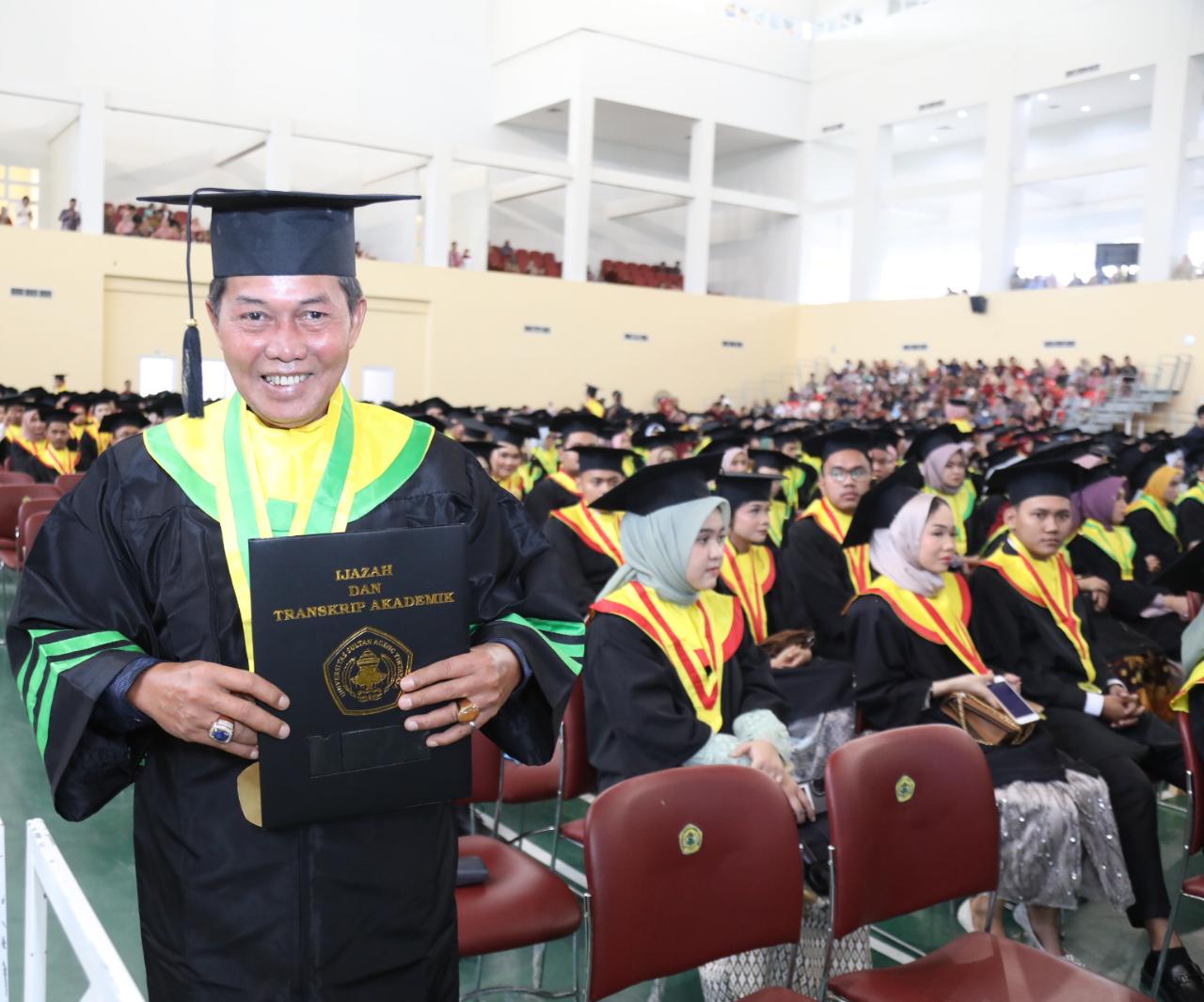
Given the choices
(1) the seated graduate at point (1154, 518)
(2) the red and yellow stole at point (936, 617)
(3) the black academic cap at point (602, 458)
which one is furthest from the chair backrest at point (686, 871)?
(1) the seated graduate at point (1154, 518)

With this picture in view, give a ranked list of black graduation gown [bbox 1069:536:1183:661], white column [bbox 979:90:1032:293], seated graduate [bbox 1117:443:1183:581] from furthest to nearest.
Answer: white column [bbox 979:90:1032:293] → seated graduate [bbox 1117:443:1183:581] → black graduation gown [bbox 1069:536:1183:661]

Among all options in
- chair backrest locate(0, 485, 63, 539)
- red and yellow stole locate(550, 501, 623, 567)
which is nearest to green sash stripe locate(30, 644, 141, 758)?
red and yellow stole locate(550, 501, 623, 567)

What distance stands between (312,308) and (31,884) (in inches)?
35.5

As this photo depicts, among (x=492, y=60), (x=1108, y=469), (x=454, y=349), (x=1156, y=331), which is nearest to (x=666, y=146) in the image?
(x=492, y=60)

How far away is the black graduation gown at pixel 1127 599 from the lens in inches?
235

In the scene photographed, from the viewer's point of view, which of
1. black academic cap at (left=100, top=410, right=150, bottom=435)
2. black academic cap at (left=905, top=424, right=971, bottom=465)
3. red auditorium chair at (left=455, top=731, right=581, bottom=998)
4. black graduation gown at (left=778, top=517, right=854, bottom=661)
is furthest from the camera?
black academic cap at (left=100, top=410, right=150, bottom=435)

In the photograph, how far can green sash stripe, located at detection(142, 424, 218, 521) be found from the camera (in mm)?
1626

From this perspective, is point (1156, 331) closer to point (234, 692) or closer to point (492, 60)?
point (492, 60)

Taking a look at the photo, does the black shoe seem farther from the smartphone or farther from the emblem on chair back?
the emblem on chair back

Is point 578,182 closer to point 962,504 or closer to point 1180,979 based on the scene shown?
point 962,504

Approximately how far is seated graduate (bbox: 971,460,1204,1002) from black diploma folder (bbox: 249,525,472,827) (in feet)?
10.1

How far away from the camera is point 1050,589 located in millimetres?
4531

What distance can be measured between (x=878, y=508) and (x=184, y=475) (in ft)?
10.8

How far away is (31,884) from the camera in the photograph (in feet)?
5.07
